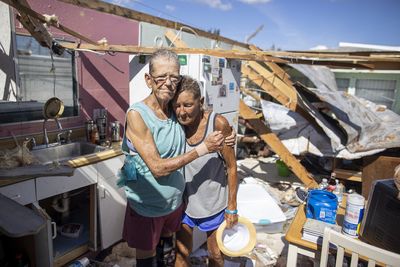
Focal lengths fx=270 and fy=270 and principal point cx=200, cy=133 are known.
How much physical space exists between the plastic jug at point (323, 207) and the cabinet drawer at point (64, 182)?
2.13 metres

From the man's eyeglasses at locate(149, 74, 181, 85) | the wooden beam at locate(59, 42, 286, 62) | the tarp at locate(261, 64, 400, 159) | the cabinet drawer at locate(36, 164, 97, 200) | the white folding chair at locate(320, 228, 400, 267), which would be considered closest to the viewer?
the white folding chair at locate(320, 228, 400, 267)

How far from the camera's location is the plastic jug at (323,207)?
2.01m

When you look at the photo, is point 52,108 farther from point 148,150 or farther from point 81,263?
point 148,150

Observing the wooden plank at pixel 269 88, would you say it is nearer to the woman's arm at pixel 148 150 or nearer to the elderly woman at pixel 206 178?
the elderly woman at pixel 206 178

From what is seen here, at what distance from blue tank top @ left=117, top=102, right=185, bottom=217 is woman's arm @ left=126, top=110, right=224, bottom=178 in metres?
0.08

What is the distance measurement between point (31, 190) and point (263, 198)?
2.91m

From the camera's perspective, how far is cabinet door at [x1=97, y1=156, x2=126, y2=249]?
2961 mm

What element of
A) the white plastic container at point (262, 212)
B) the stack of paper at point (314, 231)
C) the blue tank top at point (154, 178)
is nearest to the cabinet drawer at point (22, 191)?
the blue tank top at point (154, 178)

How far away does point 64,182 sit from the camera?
2.60 metres

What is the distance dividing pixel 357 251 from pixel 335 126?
147 inches

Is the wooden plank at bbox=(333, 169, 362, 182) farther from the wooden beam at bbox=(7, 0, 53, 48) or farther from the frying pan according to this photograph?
the wooden beam at bbox=(7, 0, 53, 48)

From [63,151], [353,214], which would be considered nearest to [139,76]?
[63,151]

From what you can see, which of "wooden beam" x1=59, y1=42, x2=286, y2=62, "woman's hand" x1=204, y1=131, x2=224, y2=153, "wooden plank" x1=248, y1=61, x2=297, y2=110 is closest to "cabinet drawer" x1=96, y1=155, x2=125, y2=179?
"wooden beam" x1=59, y1=42, x2=286, y2=62

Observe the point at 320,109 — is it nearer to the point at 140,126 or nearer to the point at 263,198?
the point at 263,198
